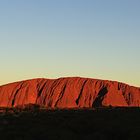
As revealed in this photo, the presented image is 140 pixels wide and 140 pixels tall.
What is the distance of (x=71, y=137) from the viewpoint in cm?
2694

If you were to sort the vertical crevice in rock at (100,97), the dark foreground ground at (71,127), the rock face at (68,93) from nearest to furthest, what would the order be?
the dark foreground ground at (71,127) → the vertical crevice in rock at (100,97) → the rock face at (68,93)

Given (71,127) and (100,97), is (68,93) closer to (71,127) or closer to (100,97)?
(100,97)

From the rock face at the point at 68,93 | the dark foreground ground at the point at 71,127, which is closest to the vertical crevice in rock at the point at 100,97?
the rock face at the point at 68,93

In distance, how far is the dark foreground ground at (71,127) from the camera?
27231mm

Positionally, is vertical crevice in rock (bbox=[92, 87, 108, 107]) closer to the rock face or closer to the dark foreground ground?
the rock face

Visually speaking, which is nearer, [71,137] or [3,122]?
[71,137]

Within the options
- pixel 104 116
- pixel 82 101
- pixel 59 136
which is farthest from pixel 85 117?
pixel 82 101

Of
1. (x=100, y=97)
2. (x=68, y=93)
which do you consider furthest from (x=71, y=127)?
(x=68, y=93)

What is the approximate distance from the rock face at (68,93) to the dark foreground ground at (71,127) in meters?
66.4

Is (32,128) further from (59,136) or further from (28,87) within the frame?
(28,87)

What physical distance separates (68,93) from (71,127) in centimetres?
7688

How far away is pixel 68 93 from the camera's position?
107 metres

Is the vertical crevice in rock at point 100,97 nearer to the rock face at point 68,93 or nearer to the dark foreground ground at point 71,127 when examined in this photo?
the rock face at point 68,93

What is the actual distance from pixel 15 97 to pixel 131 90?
97.9 feet
